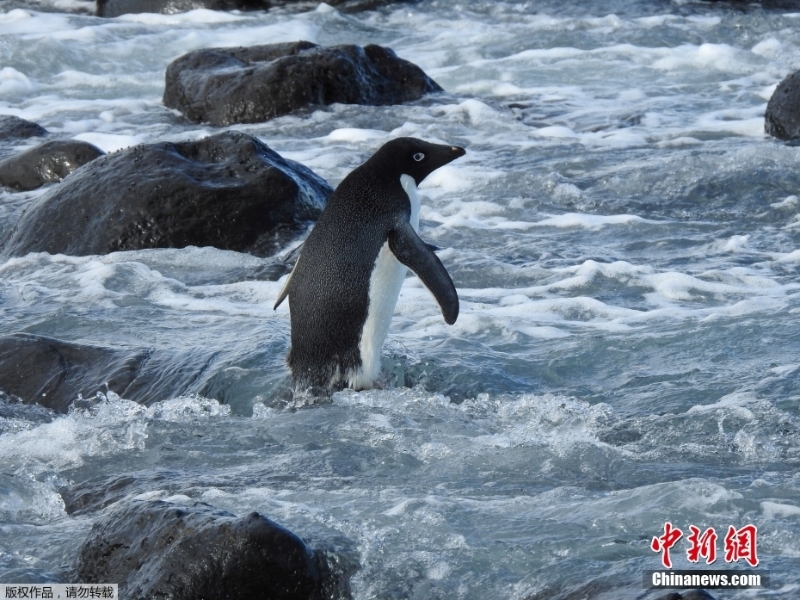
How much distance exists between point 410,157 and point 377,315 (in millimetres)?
879

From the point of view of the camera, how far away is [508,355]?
6402 mm

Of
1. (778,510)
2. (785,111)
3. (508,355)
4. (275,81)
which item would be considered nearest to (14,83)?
(275,81)

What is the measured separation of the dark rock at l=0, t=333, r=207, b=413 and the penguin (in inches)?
22.9

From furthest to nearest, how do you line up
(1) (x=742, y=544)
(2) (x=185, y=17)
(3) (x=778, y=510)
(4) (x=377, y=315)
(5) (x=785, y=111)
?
(2) (x=185, y=17) → (5) (x=785, y=111) → (4) (x=377, y=315) → (3) (x=778, y=510) → (1) (x=742, y=544)

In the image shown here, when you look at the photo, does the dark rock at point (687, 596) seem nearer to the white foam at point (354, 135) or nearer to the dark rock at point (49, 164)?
the dark rock at point (49, 164)

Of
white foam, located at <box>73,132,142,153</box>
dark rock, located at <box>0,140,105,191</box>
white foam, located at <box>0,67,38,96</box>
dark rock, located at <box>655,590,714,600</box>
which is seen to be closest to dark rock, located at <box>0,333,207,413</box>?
dark rock, located at <box>655,590,714,600</box>

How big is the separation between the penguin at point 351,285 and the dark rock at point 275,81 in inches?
226

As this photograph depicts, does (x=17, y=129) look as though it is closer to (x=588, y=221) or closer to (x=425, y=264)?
(x=588, y=221)

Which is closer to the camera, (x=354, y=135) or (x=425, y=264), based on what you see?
(x=425, y=264)

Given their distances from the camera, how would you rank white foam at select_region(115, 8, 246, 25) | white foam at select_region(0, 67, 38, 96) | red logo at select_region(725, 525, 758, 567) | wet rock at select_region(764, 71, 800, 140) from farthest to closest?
white foam at select_region(115, 8, 246, 25)
white foam at select_region(0, 67, 38, 96)
wet rock at select_region(764, 71, 800, 140)
red logo at select_region(725, 525, 758, 567)

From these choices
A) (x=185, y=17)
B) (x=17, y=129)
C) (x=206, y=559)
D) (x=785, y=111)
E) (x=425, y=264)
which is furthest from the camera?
(x=185, y=17)

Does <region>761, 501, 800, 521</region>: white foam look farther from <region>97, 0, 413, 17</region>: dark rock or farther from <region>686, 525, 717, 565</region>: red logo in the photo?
<region>97, 0, 413, 17</region>: dark rock

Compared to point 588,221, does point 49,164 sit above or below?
above

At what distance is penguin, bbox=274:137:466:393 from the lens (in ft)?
19.1
